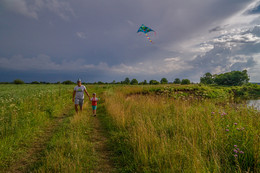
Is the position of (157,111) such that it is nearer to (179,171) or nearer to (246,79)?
(179,171)

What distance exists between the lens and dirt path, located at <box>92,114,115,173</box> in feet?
10.2

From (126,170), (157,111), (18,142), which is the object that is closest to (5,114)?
(18,142)

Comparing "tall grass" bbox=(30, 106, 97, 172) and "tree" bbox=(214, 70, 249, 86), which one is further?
"tree" bbox=(214, 70, 249, 86)

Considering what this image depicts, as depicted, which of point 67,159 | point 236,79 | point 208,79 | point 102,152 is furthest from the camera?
point 208,79

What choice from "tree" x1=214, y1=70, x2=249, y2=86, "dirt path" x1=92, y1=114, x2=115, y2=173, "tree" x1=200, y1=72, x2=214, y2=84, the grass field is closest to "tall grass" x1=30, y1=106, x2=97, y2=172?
the grass field

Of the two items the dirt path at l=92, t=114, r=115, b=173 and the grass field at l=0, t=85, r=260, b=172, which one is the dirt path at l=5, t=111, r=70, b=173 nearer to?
the grass field at l=0, t=85, r=260, b=172

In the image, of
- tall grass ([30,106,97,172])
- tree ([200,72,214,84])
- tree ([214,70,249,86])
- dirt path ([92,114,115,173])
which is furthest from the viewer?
tree ([200,72,214,84])

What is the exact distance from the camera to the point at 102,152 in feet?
12.9

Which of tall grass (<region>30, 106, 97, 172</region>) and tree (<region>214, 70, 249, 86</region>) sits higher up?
tree (<region>214, 70, 249, 86</region>)

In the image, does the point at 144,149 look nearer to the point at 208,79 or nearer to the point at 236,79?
the point at 236,79

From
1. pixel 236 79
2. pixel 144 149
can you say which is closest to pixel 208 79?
pixel 236 79

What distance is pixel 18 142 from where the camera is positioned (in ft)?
14.5

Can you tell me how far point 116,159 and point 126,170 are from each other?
1.94ft

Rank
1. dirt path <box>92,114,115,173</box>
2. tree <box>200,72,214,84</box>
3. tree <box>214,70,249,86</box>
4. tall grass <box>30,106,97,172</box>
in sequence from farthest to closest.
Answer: tree <box>200,72,214,84</box> < tree <box>214,70,249,86</box> < dirt path <box>92,114,115,173</box> < tall grass <box>30,106,97,172</box>
